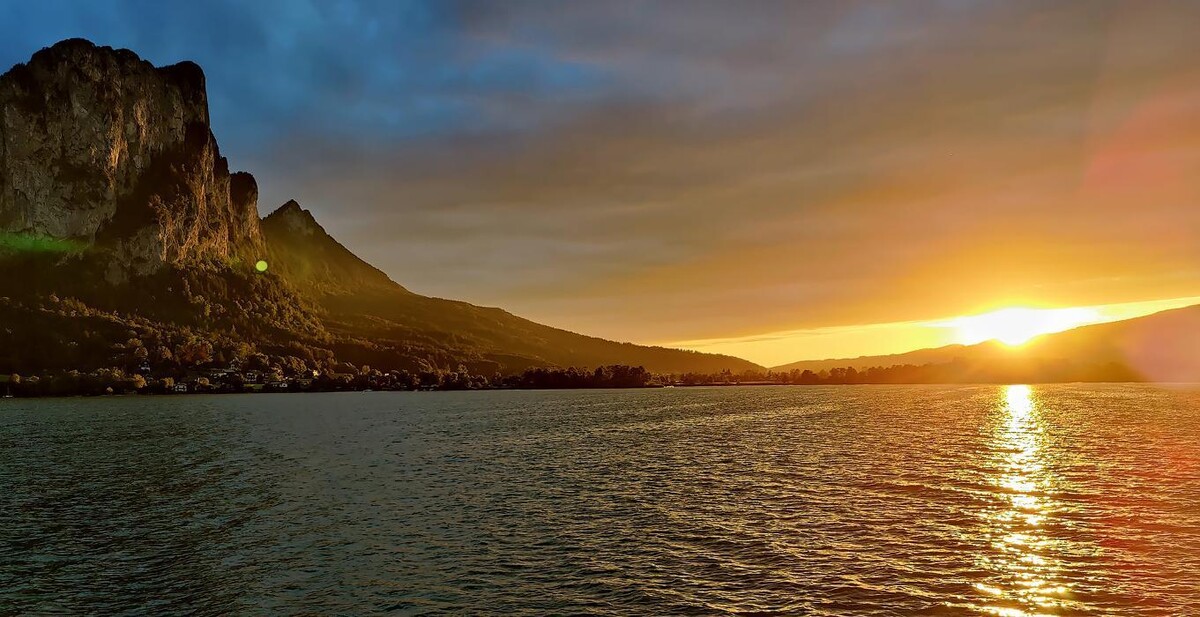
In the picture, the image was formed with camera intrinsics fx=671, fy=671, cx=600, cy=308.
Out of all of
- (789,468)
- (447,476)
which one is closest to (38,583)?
(447,476)

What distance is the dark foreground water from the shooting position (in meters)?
39.2

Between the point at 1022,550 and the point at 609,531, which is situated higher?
the point at 609,531

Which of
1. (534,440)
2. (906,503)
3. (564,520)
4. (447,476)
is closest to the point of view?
(564,520)

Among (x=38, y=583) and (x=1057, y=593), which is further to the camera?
(x=38, y=583)

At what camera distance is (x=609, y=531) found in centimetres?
5431

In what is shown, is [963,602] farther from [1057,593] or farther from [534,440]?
[534,440]

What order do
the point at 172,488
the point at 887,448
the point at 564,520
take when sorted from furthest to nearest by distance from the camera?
the point at 887,448 < the point at 172,488 < the point at 564,520

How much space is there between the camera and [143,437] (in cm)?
14012

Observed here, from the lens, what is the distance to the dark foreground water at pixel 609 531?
39250 mm

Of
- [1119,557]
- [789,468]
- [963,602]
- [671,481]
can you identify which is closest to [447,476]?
[671,481]

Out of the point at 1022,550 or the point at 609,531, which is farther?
the point at 609,531

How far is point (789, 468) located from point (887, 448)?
33222mm

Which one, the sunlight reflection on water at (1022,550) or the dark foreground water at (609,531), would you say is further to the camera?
the dark foreground water at (609,531)

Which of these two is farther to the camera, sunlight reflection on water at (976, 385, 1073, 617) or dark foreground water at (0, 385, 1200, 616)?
dark foreground water at (0, 385, 1200, 616)
